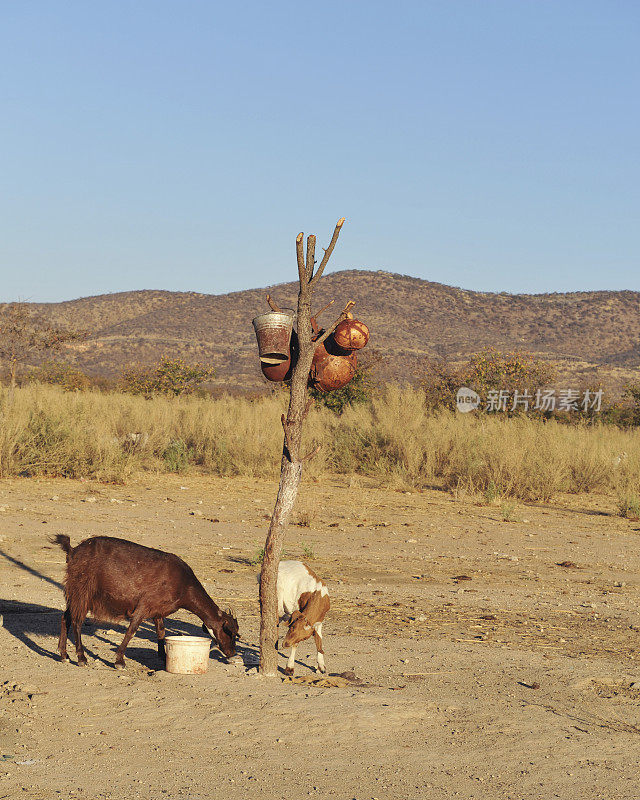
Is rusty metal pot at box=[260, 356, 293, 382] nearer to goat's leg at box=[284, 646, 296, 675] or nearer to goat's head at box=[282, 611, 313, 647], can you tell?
goat's head at box=[282, 611, 313, 647]

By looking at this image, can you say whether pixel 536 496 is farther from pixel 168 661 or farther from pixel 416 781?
pixel 416 781

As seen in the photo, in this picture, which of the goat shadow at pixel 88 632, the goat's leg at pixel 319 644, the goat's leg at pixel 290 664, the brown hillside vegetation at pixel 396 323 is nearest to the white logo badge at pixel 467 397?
the goat shadow at pixel 88 632

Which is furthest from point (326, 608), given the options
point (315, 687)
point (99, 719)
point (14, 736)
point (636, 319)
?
point (636, 319)

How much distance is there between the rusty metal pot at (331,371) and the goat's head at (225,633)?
179 centimetres

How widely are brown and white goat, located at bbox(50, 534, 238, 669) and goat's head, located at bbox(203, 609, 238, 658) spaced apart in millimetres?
232

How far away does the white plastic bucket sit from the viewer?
6.09m

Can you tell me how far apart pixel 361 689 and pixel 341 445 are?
14.6 meters

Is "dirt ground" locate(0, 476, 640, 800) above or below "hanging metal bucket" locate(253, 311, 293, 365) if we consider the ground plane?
below

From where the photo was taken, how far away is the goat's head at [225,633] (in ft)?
21.3

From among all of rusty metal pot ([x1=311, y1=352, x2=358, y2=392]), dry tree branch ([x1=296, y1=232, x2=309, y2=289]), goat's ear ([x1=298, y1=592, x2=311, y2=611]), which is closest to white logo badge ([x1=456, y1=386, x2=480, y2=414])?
goat's ear ([x1=298, y1=592, x2=311, y2=611])

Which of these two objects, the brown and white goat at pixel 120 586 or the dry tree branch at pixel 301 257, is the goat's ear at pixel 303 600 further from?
the dry tree branch at pixel 301 257

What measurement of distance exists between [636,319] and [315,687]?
296 feet

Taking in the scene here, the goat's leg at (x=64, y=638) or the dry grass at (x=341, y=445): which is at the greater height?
the dry grass at (x=341, y=445)

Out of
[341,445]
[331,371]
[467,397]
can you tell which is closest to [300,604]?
[331,371]
